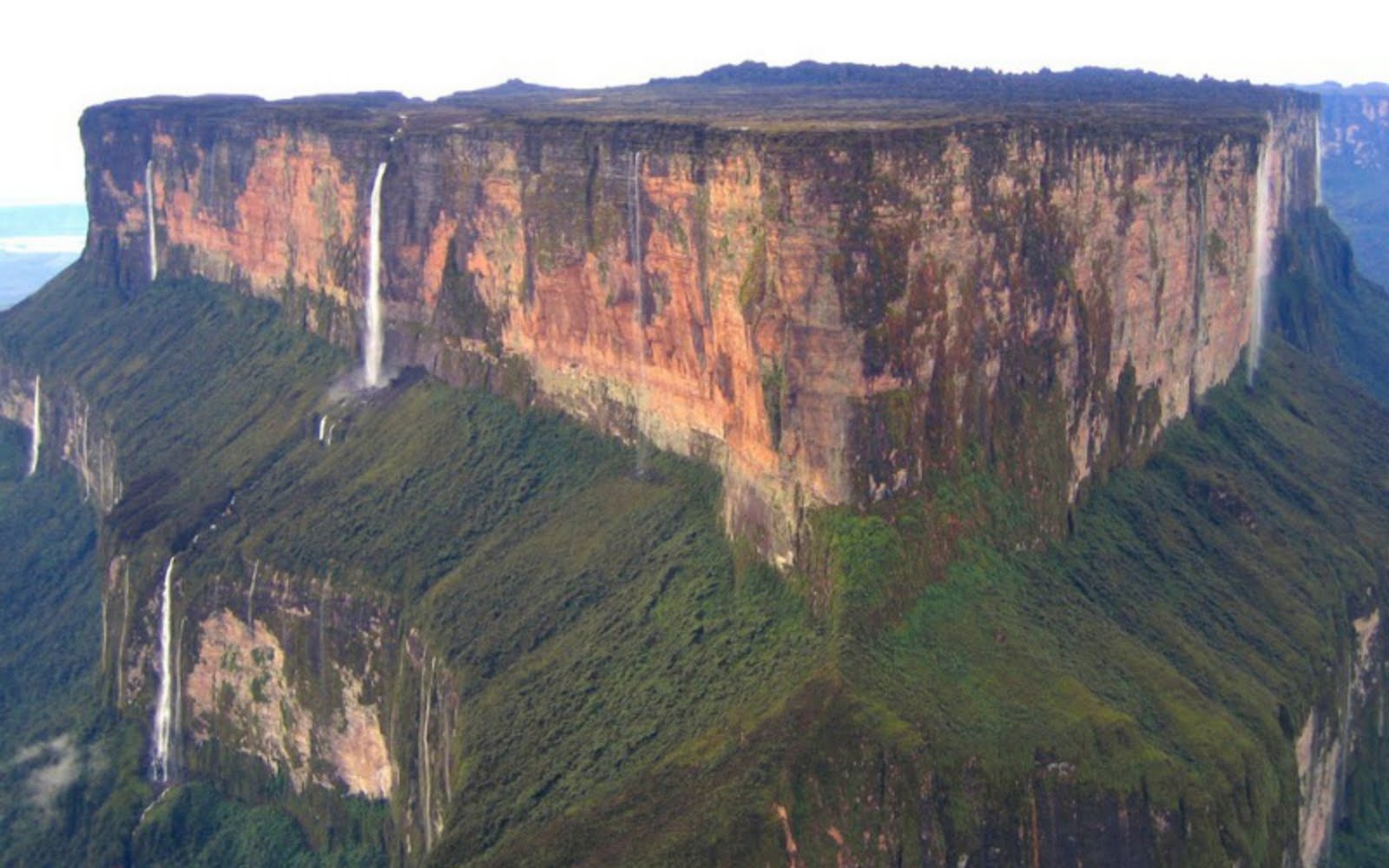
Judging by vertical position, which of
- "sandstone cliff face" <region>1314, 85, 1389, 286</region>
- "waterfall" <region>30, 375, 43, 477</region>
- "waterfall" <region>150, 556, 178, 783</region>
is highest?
"sandstone cliff face" <region>1314, 85, 1389, 286</region>

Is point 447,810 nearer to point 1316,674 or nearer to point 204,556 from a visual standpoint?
point 204,556

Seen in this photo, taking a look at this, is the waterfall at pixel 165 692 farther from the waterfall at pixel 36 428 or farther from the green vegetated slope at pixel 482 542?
the waterfall at pixel 36 428

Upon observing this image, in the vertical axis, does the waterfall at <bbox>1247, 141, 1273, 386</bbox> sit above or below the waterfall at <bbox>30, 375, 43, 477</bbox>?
above

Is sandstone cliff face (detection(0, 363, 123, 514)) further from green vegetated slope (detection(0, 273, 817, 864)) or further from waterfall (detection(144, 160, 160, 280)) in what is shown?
waterfall (detection(144, 160, 160, 280))

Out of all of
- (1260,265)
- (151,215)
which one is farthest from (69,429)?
(1260,265)

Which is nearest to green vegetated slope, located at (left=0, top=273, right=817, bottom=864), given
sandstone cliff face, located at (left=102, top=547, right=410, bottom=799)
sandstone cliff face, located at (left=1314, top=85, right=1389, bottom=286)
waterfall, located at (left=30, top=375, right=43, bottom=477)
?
sandstone cliff face, located at (left=102, top=547, right=410, bottom=799)

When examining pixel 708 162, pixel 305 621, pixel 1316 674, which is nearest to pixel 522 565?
pixel 305 621
